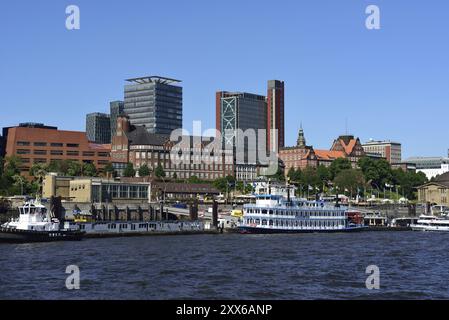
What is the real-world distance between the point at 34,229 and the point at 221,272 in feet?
141

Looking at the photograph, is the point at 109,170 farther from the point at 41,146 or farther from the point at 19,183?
the point at 19,183

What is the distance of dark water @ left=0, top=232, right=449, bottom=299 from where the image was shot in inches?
1648

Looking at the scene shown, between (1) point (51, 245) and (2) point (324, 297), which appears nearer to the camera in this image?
(2) point (324, 297)

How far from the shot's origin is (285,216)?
117000 mm

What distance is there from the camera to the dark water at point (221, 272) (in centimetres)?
4186

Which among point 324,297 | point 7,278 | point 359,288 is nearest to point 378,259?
point 359,288

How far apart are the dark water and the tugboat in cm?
496

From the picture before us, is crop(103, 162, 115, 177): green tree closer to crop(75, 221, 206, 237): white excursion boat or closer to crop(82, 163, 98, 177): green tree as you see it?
crop(82, 163, 98, 177): green tree

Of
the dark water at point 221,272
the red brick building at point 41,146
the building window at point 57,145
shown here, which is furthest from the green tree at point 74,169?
the dark water at point 221,272

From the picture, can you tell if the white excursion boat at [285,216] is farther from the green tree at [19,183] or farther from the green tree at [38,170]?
the green tree at [38,170]

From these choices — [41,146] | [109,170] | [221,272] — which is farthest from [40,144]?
[221,272]

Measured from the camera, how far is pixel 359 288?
145ft
